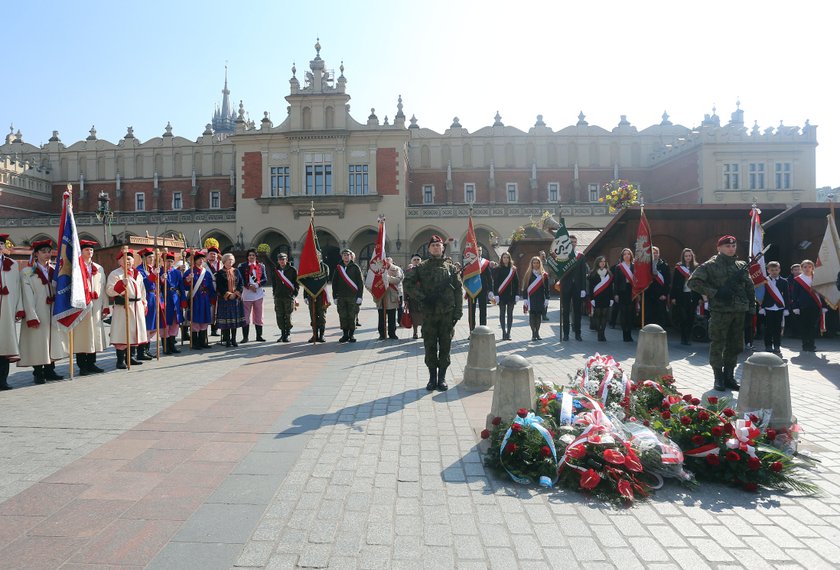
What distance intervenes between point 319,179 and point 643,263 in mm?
36455

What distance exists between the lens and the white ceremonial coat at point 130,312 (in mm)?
9711

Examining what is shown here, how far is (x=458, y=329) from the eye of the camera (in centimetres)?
1535

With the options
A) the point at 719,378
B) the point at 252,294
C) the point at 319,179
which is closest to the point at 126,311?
the point at 252,294

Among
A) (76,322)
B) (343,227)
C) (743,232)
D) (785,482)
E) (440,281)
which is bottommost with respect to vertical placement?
(785,482)

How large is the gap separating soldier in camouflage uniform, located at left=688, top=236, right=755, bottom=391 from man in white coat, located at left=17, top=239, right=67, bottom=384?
378 inches

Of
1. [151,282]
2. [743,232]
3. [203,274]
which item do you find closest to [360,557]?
[151,282]

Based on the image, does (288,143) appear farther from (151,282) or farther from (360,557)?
(360,557)

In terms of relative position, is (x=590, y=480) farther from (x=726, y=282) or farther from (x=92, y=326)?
(x=92, y=326)

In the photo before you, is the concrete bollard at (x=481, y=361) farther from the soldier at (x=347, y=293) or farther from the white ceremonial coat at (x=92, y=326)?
the white ceremonial coat at (x=92, y=326)

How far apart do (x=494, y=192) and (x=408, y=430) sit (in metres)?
49.1

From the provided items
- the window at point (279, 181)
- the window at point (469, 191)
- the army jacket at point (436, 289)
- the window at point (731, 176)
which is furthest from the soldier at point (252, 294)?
the window at point (731, 176)

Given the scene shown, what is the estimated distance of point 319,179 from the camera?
45.2 m

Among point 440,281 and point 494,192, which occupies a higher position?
point 494,192

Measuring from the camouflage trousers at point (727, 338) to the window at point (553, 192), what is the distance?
46765 millimetres
